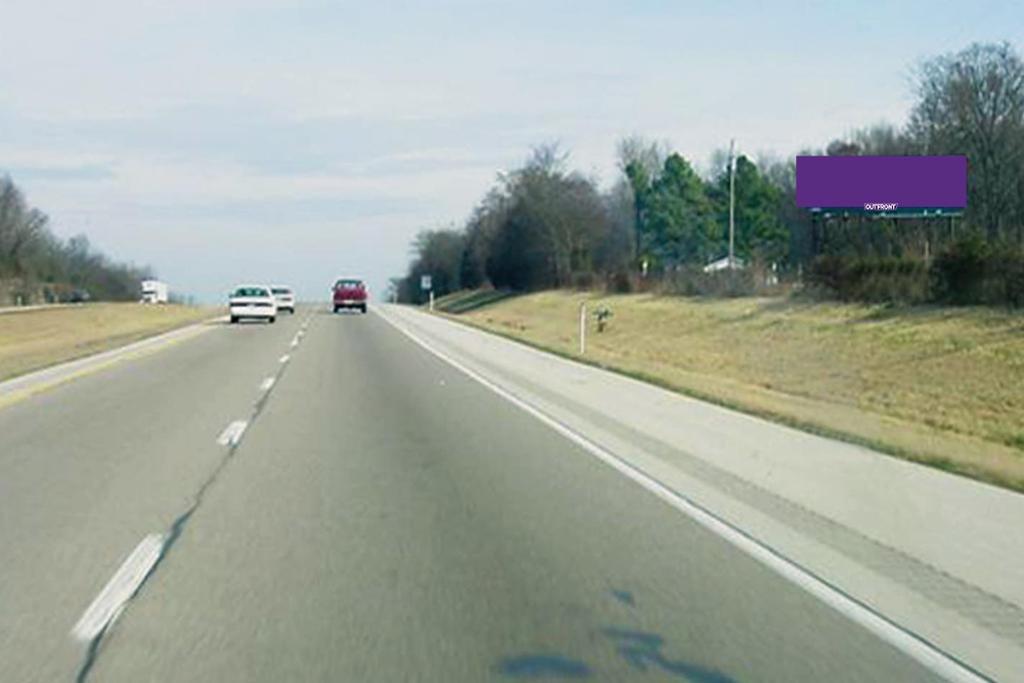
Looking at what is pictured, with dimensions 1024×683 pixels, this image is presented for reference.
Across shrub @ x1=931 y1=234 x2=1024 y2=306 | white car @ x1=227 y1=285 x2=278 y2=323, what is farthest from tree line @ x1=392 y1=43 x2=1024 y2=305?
white car @ x1=227 y1=285 x2=278 y2=323

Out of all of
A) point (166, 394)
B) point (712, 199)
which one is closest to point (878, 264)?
point (166, 394)

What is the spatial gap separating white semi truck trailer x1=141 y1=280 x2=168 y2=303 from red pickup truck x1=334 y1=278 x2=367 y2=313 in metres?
70.8

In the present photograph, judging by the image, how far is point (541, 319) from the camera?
260 feet

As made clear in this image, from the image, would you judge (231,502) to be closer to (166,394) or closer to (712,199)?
(166,394)

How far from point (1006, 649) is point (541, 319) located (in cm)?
7202

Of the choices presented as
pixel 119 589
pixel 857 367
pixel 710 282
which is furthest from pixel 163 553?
pixel 710 282

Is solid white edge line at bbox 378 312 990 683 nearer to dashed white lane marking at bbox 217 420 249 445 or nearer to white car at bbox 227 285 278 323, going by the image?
dashed white lane marking at bbox 217 420 249 445

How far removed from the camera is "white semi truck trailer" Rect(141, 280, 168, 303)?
6339 inches

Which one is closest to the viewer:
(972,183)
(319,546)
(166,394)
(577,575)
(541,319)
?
(577,575)

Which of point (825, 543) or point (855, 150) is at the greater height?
point (855, 150)

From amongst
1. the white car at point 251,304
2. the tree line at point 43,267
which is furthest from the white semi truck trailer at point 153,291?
the white car at point 251,304

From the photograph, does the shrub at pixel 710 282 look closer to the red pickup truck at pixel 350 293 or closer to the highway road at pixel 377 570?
the red pickup truck at pixel 350 293

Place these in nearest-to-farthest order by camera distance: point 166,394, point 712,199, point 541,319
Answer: point 166,394
point 541,319
point 712,199

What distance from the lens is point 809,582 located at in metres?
8.85
